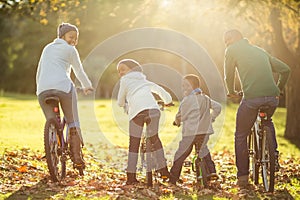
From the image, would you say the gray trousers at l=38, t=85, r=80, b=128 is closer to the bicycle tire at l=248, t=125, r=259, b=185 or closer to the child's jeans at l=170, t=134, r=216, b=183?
the child's jeans at l=170, t=134, r=216, b=183

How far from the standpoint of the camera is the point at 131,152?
27.2ft

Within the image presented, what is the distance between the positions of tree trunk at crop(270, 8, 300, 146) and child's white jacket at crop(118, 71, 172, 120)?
10491 mm

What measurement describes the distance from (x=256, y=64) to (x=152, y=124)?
1.63 metres

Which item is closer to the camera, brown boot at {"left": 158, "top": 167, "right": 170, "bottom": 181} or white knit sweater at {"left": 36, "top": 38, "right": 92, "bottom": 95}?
white knit sweater at {"left": 36, "top": 38, "right": 92, "bottom": 95}

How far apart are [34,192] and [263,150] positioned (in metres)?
3.11

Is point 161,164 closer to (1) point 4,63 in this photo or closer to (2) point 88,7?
(2) point 88,7

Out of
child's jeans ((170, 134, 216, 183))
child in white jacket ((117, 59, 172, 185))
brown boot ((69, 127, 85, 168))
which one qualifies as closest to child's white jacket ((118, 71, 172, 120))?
child in white jacket ((117, 59, 172, 185))

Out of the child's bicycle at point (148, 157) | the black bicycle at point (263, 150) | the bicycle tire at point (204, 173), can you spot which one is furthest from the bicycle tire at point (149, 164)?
the black bicycle at point (263, 150)

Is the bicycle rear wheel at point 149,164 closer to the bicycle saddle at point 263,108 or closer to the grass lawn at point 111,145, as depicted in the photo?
the grass lawn at point 111,145

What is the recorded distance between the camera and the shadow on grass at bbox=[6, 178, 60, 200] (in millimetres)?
7219

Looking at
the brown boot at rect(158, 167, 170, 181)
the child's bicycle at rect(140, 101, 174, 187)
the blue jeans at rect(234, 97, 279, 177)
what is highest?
the blue jeans at rect(234, 97, 279, 177)

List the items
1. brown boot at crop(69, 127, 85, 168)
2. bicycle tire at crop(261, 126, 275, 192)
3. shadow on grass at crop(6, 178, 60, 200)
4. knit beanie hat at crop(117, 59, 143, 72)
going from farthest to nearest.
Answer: brown boot at crop(69, 127, 85, 168) < knit beanie hat at crop(117, 59, 143, 72) < bicycle tire at crop(261, 126, 275, 192) < shadow on grass at crop(6, 178, 60, 200)

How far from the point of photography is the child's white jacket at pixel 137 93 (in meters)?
8.11

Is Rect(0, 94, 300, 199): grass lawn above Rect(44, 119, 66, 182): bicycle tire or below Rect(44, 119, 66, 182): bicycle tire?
below
